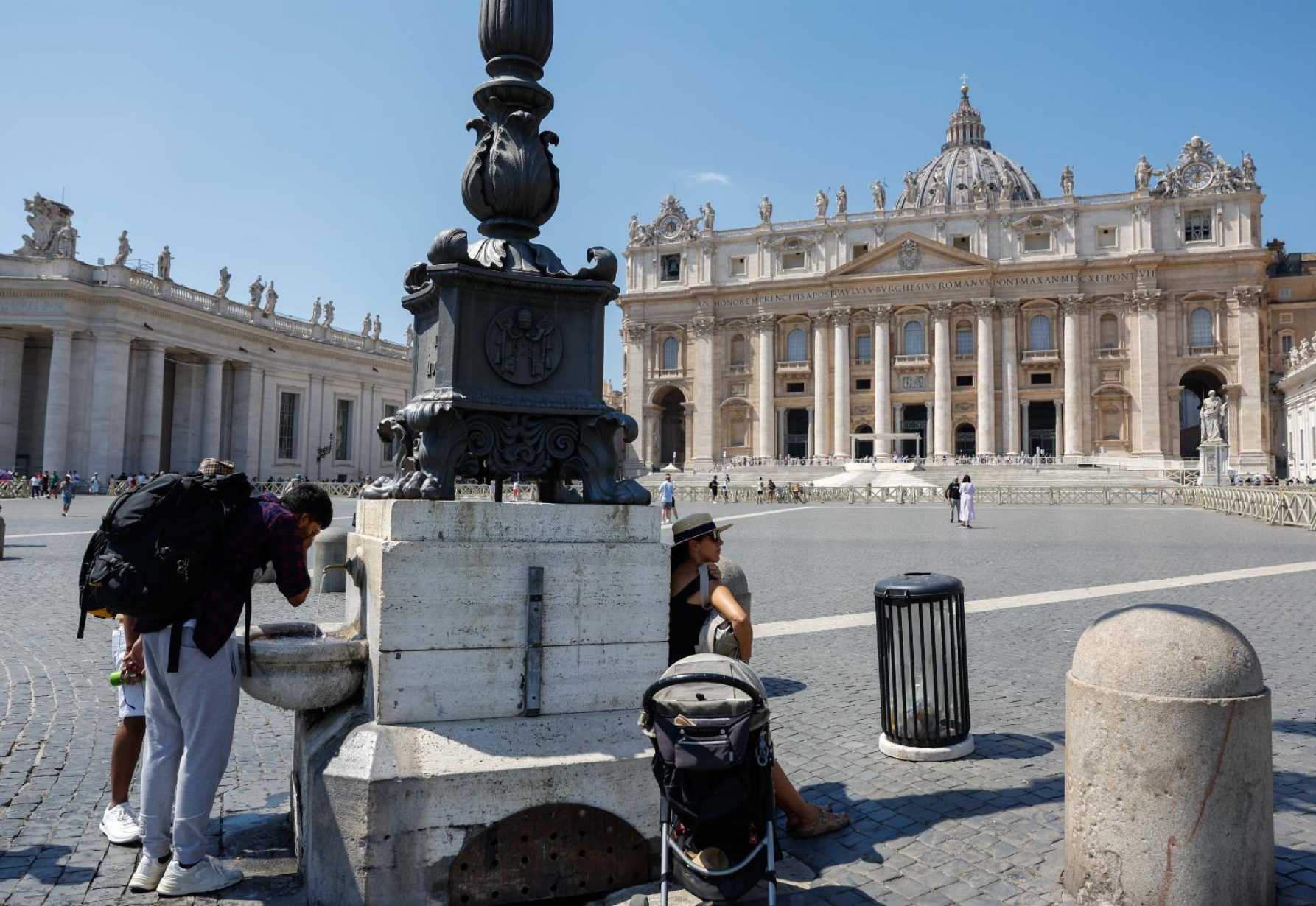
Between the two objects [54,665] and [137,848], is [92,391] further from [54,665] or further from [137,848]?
[137,848]

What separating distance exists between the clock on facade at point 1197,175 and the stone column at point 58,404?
65.0 meters

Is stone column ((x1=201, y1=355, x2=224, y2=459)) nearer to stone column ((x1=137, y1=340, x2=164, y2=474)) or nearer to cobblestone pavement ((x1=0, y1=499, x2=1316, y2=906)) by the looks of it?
stone column ((x1=137, y1=340, x2=164, y2=474))

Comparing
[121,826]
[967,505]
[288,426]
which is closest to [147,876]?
[121,826]

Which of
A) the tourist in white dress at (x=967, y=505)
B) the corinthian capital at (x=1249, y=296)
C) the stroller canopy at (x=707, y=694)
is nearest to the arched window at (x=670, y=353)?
the corinthian capital at (x=1249, y=296)

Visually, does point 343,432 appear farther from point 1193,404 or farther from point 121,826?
point 1193,404

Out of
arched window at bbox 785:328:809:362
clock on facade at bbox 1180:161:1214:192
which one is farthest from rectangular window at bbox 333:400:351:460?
clock on facade at bbox 1180:161:1214:192

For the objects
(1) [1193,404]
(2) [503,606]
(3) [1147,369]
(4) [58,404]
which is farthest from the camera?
(1) [1193,404]

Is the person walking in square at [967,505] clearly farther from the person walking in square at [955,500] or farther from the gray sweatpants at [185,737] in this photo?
the gray sweatpants at [185,737]

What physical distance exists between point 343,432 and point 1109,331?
50.1 meters

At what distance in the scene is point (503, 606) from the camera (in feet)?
10.6

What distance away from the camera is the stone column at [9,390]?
37.7 metres

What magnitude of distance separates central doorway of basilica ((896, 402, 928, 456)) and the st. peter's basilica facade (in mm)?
135

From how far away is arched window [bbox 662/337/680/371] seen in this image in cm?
6662

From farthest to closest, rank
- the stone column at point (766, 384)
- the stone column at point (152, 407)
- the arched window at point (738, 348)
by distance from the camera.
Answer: the arched window at point (738, 348) < the stone column at point (766, 384) < the stone column at point (152, 407)
